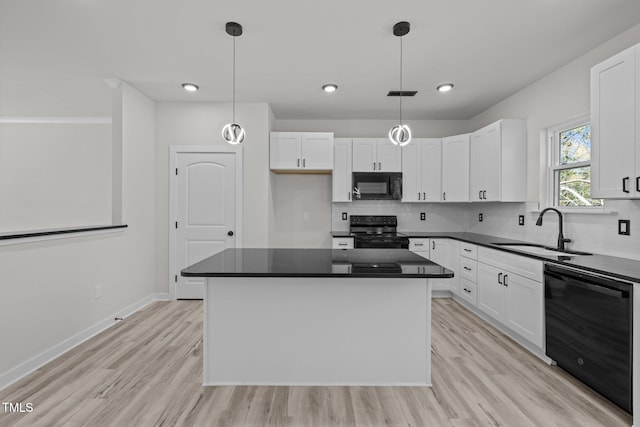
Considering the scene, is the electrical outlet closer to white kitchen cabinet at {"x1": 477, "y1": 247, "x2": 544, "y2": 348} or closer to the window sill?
white kitchen cabinet at {"x1": 477, "y1": 247, "x2": 544, "y2": 348}

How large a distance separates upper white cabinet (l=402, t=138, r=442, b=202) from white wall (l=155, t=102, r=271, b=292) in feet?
6.58

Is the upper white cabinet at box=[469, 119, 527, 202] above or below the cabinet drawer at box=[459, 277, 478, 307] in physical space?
above

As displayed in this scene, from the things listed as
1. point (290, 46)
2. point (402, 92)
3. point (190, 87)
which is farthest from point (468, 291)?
point (190, 87)

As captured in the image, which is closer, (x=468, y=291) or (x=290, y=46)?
(x=290, y=46)

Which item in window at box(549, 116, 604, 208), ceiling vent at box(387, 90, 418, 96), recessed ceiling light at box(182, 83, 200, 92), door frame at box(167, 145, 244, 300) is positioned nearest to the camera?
window at box(549, 116, 604, 208)

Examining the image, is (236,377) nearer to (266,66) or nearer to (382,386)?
(382,386)

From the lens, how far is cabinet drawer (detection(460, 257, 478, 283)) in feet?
12.1

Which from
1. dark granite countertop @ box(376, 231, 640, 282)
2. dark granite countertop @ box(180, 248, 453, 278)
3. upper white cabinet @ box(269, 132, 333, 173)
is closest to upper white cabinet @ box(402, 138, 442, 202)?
upper white cabinet @ box(269, 132, 333, 173)

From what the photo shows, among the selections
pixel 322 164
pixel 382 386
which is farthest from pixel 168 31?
pixel 382 386

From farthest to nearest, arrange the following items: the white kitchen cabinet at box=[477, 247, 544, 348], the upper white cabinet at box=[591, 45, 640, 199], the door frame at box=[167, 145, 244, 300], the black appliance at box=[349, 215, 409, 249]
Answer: the black appliance at box=[349, 215, 409, 249]
the door frame at box=[167, 145, 244, 300]
the white kitchen cabinet at box=[477, 247, 544, 348]
the upper white cabinet at box=[591, 45, 640, 199]

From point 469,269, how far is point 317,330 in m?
2.45

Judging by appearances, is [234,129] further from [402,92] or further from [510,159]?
[510,159]

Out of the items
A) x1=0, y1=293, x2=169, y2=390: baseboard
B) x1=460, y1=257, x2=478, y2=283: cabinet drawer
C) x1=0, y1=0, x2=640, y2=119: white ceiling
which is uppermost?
x1=0, y1=0, x2=640, y2=119: white ceiling

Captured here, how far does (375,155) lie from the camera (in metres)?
4.69
